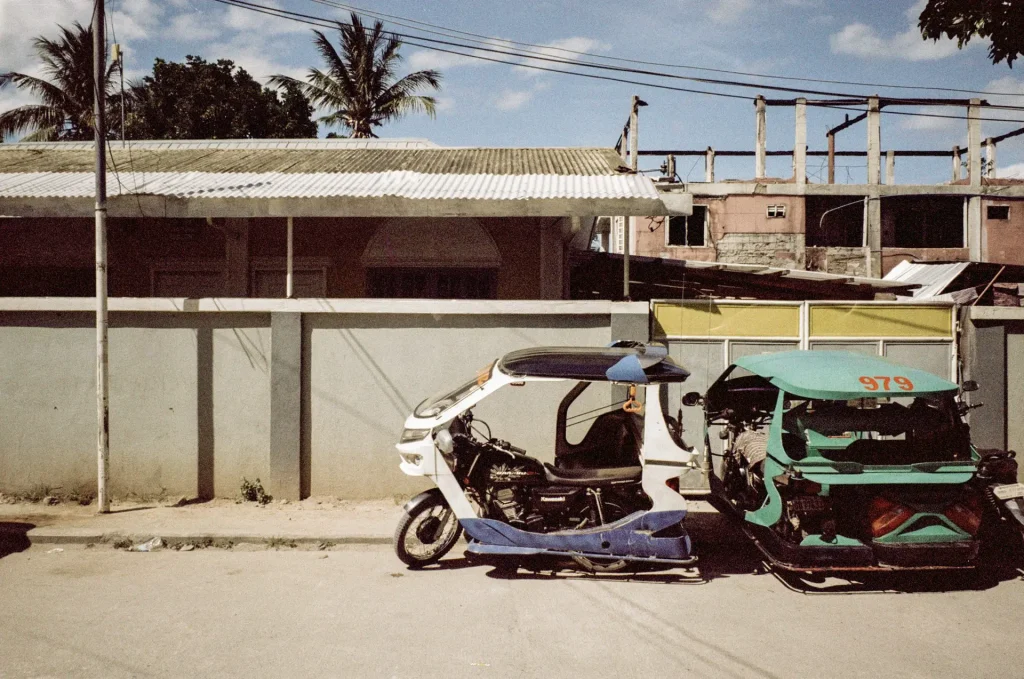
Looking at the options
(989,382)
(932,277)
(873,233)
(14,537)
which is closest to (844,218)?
(873,233)

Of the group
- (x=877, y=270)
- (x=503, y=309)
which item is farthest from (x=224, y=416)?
(x=877, y=270)

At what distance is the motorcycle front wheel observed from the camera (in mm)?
5590

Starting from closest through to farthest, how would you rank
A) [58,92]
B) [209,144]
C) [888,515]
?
[888,515] < [209,144] < [58,92]

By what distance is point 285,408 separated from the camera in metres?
7.63

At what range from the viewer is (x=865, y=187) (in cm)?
2581

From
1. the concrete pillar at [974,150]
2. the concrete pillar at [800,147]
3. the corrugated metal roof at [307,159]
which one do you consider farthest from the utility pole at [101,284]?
the concrete pillar at [974,150]

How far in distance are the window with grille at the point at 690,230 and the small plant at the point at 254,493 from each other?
68.8 ft

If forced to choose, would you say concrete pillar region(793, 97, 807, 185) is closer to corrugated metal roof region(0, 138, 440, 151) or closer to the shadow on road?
corrugated metal roof region(0, 138, 440, 151)

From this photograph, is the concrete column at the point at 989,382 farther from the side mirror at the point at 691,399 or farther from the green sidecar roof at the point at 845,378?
the side mirror at the point at 691,399

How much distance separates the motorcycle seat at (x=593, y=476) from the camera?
550 centimetres

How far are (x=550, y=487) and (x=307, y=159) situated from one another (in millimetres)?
8119

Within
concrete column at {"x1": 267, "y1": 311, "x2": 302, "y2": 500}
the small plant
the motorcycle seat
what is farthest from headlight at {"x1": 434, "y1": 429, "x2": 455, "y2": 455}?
the small plant

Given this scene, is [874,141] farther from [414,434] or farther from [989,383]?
[414,434]

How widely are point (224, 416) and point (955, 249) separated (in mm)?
28024
